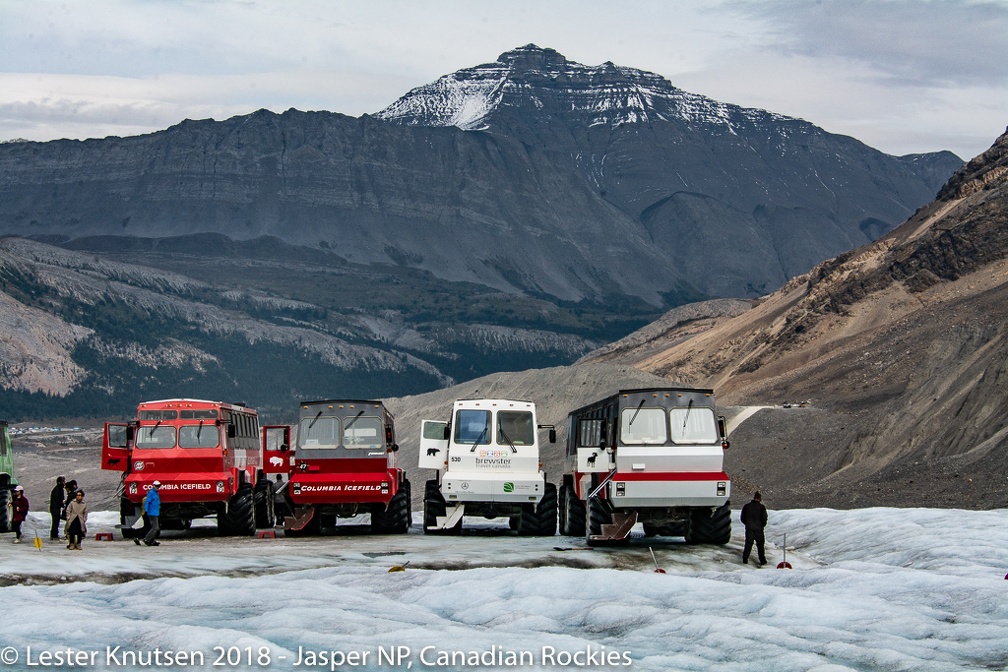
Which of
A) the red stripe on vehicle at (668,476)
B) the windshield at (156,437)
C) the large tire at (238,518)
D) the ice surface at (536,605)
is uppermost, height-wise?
the windshield at (156,437)

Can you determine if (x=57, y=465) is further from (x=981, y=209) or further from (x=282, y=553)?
(x=282, y=553)

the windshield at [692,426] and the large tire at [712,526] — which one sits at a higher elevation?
the windshield at [692,426]

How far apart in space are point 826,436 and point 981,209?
45.6m

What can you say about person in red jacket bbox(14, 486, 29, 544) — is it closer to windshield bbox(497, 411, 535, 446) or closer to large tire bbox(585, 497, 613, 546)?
windshield bbox(497, 411, 535, 446)

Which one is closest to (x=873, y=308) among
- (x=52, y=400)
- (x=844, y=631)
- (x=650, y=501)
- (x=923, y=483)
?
(x=923, y=483)

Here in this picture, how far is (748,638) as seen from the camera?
18844mm

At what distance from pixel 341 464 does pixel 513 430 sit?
4.40m

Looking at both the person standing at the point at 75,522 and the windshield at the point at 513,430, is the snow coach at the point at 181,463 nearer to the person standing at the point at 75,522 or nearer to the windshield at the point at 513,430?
the person standing at the point at 75,522

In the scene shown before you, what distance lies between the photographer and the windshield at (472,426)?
3506cm

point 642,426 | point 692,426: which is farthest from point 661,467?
point 692,426

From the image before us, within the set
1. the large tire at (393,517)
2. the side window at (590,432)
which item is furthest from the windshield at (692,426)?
the large tire at (393,517)

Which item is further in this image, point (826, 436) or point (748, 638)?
point (826, 436)

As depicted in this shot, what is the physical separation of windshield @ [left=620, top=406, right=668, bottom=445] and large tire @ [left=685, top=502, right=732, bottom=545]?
224cm

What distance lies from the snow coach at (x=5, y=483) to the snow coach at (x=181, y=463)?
4287mm
